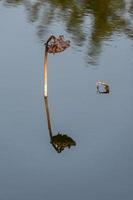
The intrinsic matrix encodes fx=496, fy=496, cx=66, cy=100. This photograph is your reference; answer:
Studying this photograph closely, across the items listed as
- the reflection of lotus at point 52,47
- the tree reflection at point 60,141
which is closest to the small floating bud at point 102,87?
the reflection of lotus at point 52,47

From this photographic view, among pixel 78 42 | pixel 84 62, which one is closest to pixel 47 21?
pixel 78 42

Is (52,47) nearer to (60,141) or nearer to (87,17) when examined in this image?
(60,141)

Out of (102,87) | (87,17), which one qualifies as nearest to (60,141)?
(102,87)


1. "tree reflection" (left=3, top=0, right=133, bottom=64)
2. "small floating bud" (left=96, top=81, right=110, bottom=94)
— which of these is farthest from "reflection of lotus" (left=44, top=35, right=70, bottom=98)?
"tree reflection" (left=3, top=0, right=133, bottom=64)

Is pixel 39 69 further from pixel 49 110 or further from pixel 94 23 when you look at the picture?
pixel 94 23

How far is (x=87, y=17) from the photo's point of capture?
3455 millimetres

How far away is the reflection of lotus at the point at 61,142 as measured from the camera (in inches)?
86.4

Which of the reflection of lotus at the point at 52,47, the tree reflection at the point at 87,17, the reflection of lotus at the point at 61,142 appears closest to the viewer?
the reflection of lotus at the point at 61,142

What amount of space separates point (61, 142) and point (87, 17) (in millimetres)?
1457

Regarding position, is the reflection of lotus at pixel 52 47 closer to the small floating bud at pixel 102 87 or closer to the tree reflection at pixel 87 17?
the small floating bud at pixel 102 87

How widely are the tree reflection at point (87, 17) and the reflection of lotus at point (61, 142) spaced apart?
0.75 metres

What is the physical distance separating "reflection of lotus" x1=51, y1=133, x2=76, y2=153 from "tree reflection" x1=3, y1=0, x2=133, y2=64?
29.4 inches

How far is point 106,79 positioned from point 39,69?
Result: 1.22 ft

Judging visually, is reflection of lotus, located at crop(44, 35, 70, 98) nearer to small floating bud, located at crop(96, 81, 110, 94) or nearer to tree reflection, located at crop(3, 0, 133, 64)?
small floating bud, located at crop(96, 81, 110, 94)
